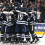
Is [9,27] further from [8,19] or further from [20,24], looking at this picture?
[20,24]

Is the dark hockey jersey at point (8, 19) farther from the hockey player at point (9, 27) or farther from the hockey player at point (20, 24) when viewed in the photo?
the hockey player at point (20, 24)

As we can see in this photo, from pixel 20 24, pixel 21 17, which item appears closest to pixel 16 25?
pixel 20 24

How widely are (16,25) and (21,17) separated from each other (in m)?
0.25

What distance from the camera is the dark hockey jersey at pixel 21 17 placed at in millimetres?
2703

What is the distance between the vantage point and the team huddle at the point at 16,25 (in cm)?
273

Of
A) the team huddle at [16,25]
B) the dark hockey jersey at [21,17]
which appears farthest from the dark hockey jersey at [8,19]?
the dark hockey jersey at [21,17]

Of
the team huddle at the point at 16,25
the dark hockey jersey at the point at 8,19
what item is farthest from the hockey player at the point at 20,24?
the dark hockey jersey at the point at 8,19

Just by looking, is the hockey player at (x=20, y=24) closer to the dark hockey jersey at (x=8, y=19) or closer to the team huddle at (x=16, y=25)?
the team huddle at (x=16, y=25)

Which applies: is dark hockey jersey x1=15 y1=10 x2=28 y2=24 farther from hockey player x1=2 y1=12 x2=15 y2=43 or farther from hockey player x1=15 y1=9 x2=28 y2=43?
hockey player x1=2 y1=12 x2=15 y2=43

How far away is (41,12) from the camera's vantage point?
5.88m

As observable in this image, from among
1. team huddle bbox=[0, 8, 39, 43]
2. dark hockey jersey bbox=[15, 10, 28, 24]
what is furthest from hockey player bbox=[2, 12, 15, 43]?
dark hockey jersey bbox=[15, 10, 28, 24]

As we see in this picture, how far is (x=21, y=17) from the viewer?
275 centimetres

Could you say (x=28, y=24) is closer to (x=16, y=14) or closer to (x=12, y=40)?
(x=16, y=14)

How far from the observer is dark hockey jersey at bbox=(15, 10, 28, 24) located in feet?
8.87
